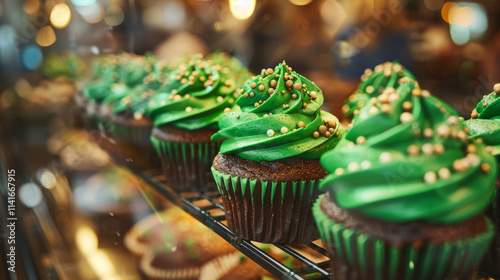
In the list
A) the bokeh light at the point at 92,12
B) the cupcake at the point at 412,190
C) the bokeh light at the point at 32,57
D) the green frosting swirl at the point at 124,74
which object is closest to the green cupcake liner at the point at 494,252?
the cupcake at the point at 412,190

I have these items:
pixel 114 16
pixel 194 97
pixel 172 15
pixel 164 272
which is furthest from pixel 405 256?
pixel 114 16

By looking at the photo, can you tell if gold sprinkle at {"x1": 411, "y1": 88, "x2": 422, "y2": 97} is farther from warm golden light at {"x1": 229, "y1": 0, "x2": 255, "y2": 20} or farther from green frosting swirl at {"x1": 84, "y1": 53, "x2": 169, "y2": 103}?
green frosting swirl at {"x1": 84, "y1": 53, "x2": 169, "y2": 103}

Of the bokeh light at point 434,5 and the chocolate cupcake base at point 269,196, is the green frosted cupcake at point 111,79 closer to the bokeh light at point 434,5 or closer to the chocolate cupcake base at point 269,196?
the chocolate cupcake base at point 269,196

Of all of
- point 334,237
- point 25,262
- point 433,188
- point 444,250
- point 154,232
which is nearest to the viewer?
point 433,188

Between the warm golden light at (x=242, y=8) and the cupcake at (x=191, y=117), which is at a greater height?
the warm golden light at (x=242, y=8)

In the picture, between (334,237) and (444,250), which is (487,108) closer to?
Result: (444,250)

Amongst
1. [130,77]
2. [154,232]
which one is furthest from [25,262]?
[130,77]
